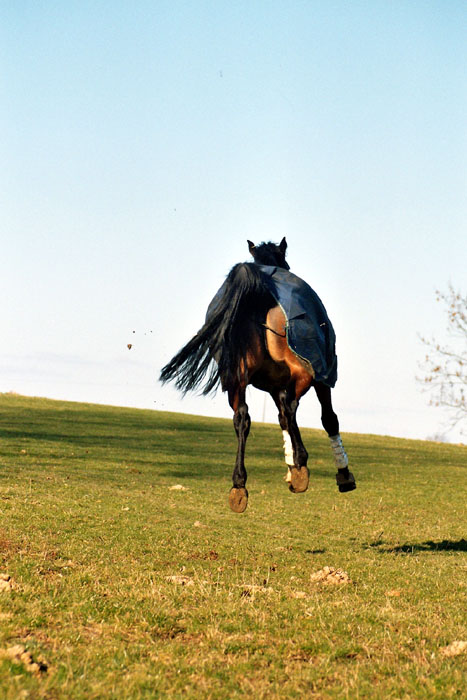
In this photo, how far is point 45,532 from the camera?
10742 mm

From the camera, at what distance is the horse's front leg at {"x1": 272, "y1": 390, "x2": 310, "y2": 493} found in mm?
7770

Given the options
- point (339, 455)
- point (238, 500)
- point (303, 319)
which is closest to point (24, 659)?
point (238, 500)

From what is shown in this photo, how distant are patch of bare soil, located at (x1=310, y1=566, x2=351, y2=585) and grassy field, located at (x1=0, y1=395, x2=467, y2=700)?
4.4 inches

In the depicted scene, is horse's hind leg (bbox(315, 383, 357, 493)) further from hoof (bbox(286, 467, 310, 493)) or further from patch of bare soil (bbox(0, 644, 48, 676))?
patch of bare soil (bbox(0, 644, 48, 676))

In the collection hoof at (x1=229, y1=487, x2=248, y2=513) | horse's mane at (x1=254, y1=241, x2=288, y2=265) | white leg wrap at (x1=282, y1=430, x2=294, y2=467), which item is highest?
horse's mane at (x1=254, y1=241, x2=288, y2=265)

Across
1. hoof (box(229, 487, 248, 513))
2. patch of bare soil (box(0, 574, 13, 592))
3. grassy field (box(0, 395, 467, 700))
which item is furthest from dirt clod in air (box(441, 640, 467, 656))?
patch of bare soil (box(0, 574, 13, 592))

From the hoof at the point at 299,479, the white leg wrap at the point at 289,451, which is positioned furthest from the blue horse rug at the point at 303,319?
the hoof at the point at 299,479

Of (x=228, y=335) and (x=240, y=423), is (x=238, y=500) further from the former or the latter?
(x=228, y=335)

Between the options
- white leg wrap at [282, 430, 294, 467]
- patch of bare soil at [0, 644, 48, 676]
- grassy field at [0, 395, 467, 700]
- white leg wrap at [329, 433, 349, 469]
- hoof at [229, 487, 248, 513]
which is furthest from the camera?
white leg wrap at [329, 433, 349, 469]

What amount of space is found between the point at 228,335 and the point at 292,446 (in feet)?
4.73

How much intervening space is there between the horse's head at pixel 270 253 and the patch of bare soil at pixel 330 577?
3.97 meters

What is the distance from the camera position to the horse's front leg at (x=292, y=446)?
306 inches

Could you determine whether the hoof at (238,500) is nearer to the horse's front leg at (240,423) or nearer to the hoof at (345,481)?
the horse's front leg at (240,423)

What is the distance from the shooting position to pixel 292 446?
8.06m
